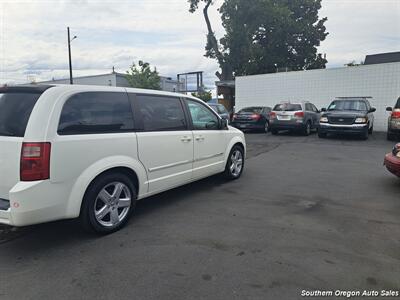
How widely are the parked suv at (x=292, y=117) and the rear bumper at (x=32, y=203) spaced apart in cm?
1249

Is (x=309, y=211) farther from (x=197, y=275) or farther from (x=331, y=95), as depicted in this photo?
(x=331, y=95)

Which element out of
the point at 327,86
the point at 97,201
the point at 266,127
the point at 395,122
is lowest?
the point at 97,201

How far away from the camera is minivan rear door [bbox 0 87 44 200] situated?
312 centimetres

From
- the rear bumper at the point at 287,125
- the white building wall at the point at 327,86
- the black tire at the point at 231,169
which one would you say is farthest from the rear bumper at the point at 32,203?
the white building wall at the point at 327,86

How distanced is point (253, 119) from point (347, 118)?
4504mm

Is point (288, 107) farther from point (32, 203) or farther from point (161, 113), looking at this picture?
point (32, 203)

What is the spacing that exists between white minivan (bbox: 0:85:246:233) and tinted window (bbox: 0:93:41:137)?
0.01 m

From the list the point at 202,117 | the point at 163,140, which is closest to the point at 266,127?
the point at 202,117

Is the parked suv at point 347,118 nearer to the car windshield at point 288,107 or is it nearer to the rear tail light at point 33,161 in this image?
the car windshield at point 288,107

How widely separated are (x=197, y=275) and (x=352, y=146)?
10.0m

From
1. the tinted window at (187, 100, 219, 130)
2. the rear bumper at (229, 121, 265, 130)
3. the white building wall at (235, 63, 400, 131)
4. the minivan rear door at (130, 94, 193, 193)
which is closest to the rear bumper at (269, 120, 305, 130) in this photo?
the rear bumper at (229, 121, 265, 130)

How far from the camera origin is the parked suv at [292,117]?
14.2 m

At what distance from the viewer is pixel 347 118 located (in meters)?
12.7

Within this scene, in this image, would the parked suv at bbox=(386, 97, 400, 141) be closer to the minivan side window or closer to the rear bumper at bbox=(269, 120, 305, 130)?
the rear bumper at bbox=(269, 120, 305, 130)
